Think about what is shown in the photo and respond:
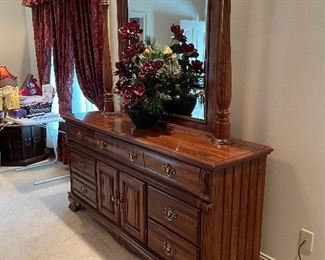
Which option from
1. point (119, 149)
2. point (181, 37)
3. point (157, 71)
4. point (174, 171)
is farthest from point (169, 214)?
point (181, 37)

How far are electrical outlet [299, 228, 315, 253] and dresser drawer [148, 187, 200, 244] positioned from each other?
633 millimetres

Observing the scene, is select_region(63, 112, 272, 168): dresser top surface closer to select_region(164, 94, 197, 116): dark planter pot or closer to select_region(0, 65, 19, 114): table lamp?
select_region(164, 94, 197, 116): dark planter pot

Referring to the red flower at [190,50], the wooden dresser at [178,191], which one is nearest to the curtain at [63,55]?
the wooden dresser at [178,191]

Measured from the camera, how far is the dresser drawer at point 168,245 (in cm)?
178

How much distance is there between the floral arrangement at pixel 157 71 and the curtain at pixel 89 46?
3.06ft

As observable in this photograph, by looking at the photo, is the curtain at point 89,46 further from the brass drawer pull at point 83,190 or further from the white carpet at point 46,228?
the white carpet at point 46,228

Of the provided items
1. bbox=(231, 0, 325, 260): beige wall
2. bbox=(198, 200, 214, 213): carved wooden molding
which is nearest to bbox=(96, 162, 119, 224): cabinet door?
bbox=(198, 200, 214, 213): carved wooden molding

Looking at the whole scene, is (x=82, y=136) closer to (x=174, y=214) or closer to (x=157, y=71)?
(x=157, y=71)

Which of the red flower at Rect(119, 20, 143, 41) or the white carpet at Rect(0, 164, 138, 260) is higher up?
the red flower at Rect(119, 20, 143, 41)

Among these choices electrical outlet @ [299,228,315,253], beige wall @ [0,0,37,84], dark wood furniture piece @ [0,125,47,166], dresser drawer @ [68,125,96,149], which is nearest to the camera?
electrical outlet @ [299,228,315,253]

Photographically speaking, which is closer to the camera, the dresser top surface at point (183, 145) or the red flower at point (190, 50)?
the dresser top surface at point (183, 145)

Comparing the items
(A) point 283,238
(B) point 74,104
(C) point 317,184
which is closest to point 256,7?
(C) point 317,184

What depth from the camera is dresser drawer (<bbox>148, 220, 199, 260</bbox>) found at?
1778 mm

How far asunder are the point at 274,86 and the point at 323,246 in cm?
91
